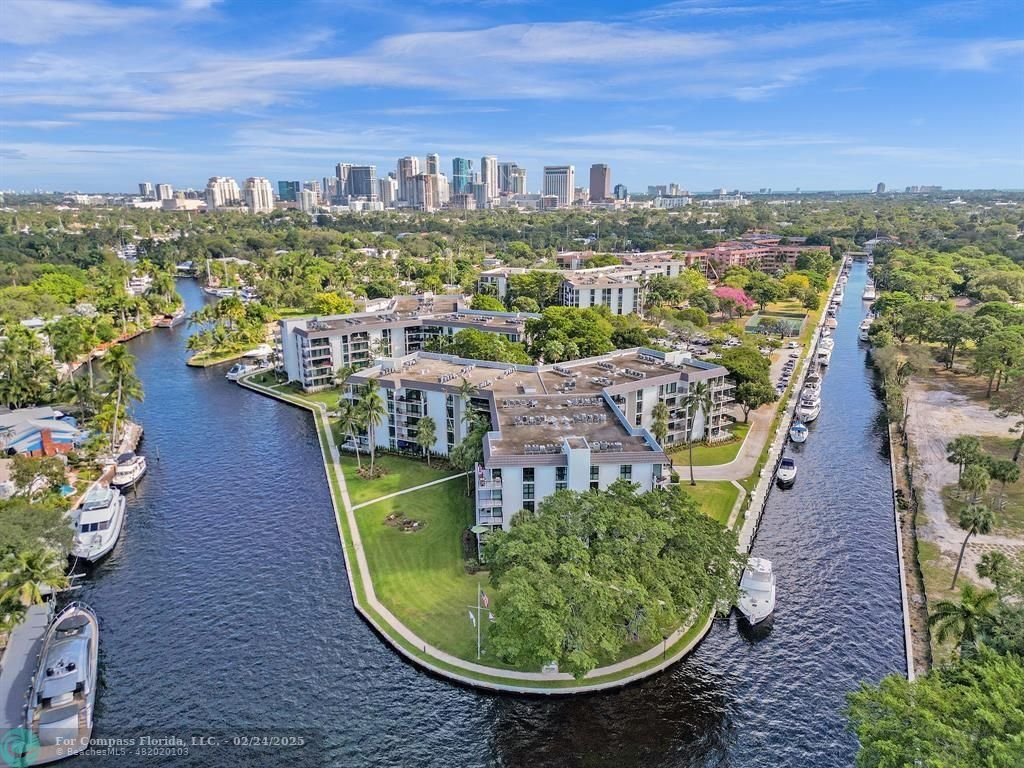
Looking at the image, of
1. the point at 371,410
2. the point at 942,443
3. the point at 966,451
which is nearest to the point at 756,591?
the point at 966,451

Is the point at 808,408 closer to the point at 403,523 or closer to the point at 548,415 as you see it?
the point at 548,415

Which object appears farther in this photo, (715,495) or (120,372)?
(120,372)

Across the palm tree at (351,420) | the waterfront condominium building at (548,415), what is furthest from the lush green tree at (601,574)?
the palm tree at (351,420)

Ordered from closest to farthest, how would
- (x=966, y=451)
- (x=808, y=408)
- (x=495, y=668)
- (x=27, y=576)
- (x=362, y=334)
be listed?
(x=27, y=576) < (x=495, y=668) < (x=966, y=451) < (x=808, y=408) < (x=362, y=334)

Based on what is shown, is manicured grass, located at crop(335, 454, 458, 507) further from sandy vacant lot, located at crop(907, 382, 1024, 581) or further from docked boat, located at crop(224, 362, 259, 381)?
docked boat, located at crop(224, 362, 259, 381)

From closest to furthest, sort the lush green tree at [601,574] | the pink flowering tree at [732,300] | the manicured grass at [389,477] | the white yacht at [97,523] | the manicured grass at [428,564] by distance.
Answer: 1. the lush green tree at [601,574]
2. the manicured grass at [428,564]
3. the white yacht at [97,523]
4. the manicured grass at [389,477]
5. the pink flowering tree at [732,300]

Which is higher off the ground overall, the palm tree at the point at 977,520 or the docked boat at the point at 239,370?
the palm tree at the point at 977,520

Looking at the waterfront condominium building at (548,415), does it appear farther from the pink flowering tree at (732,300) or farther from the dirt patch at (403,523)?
the pink flowering tree at (732,300)
